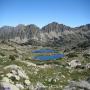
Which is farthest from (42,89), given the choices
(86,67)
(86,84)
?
(86,67)

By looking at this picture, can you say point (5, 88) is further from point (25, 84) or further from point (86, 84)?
point (86, 84)

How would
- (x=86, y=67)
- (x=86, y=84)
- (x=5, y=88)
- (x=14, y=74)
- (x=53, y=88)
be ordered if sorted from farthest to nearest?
(x=86, y=67) → (x=14, y=74) → (x=53, y=88) → (x=86, y=84) → (x=5, y=88)

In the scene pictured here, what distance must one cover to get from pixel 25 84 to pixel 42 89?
377 centimetres

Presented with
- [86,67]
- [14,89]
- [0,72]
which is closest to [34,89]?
[14,89]

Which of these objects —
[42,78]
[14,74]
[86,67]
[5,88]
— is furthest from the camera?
[86,67]

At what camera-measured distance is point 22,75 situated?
78.8 ft

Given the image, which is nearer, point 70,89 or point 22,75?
point 70,89

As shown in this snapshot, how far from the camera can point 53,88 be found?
21250 millimetres

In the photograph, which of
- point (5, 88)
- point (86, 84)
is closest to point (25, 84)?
point (5, 88)

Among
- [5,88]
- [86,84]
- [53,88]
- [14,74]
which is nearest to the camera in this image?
[5,88]

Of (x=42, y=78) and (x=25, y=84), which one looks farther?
(x=42, y=78)

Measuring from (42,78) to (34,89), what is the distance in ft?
23.2

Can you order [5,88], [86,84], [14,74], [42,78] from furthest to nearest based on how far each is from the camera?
1. [42,78]
2. [14,74]
3. [86,84]
4. [5,88]

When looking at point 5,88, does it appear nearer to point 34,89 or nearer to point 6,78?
point 34,89
